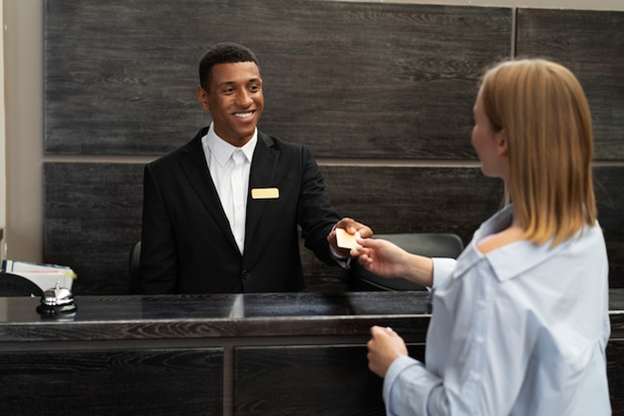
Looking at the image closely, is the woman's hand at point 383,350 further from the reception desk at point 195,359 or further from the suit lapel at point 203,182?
the suit lapel at point 203,182

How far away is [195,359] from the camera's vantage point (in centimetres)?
150

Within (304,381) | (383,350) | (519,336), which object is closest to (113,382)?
(304,381)

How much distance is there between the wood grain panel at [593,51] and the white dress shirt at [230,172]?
1.79 m

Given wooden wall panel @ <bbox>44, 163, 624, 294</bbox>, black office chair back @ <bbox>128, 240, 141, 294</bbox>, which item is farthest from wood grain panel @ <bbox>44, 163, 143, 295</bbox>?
black office chair back @ <bbox>128, 240, 141, 294</bbox>

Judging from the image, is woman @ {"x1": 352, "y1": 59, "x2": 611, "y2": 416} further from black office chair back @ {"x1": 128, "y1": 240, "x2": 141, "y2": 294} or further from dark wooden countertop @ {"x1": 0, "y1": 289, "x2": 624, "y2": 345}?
black office chair back @ {"x1": 128, "y1": 240, "x2": 141, "y2": 294}

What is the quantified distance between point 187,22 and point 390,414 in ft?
8.36

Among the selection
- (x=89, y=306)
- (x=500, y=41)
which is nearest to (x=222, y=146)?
(x=89, y=306)

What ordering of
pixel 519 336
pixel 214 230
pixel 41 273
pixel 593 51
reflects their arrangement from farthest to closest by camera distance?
pixel 593 51 → pixel 41 273 → pixel 214 230 → pixel 519 336

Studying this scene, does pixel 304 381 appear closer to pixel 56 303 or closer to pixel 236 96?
pixel 56 303

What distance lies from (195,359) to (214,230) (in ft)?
3.06

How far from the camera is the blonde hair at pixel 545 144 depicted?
1.14m

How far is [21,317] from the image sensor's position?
58.5 inches

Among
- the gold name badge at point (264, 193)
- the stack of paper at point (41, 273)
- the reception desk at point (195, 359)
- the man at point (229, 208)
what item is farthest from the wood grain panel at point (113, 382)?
the stack of paper at point (41, 273)

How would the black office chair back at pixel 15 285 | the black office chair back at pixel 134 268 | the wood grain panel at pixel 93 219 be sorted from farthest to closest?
the wood grain panel at pixel 93 219, the black office chair back at pixel 134 268, the black office chair back at pixel 15 285
